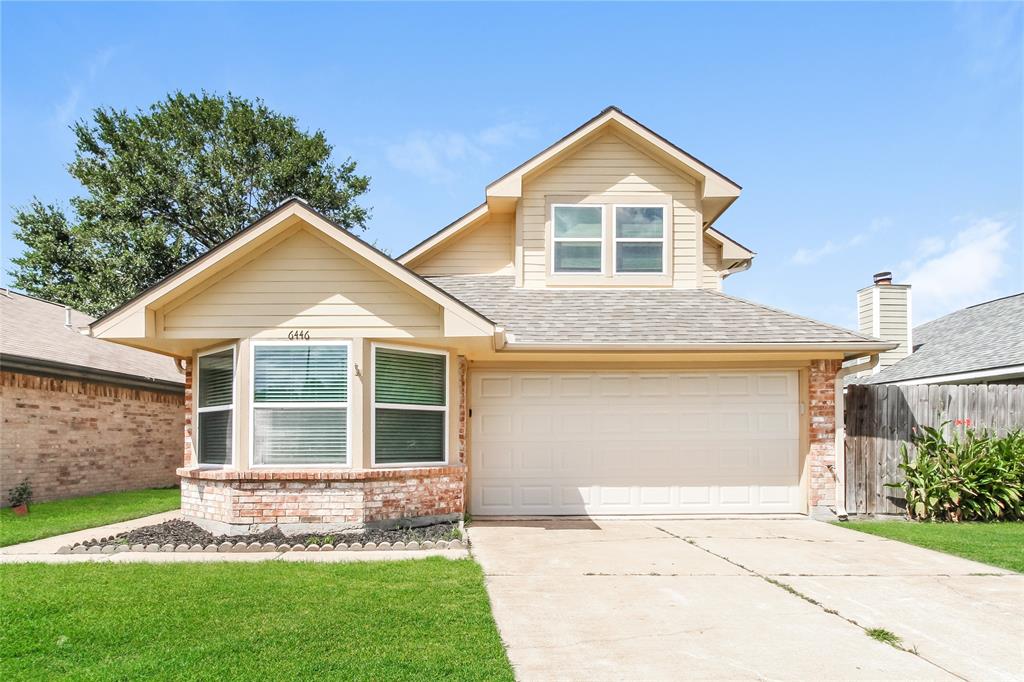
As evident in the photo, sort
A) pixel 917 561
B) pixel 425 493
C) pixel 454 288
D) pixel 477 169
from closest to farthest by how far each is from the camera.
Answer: pixel 917 561 < pixel 425 493 < pixel 454 288 < pixel 477 169

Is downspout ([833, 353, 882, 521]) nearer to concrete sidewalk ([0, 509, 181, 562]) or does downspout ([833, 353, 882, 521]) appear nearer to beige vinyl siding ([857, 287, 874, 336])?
beige vinyl siding ([857, 287, 874, 336])

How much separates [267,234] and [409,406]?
9.35 feet

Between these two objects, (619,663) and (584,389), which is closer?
(619,663)

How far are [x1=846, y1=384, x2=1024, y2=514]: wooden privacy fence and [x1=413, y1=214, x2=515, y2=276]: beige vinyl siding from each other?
631cm

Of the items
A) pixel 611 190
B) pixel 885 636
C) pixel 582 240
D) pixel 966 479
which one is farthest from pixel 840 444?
pixel 885 636

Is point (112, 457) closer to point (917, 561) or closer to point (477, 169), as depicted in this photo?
point (477, 169)

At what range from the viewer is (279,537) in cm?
818

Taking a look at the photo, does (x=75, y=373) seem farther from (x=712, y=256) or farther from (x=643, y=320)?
(x=712, y=256)

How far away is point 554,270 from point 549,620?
24.8 ft

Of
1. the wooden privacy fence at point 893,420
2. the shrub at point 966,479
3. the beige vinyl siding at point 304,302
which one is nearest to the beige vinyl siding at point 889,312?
the wooden privacy fence at point 893,420

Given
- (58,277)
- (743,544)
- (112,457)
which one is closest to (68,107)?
(58,277)

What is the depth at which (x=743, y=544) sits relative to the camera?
8383mm

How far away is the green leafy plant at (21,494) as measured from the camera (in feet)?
38.3

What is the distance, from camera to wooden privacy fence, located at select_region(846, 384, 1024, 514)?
1059 cm
